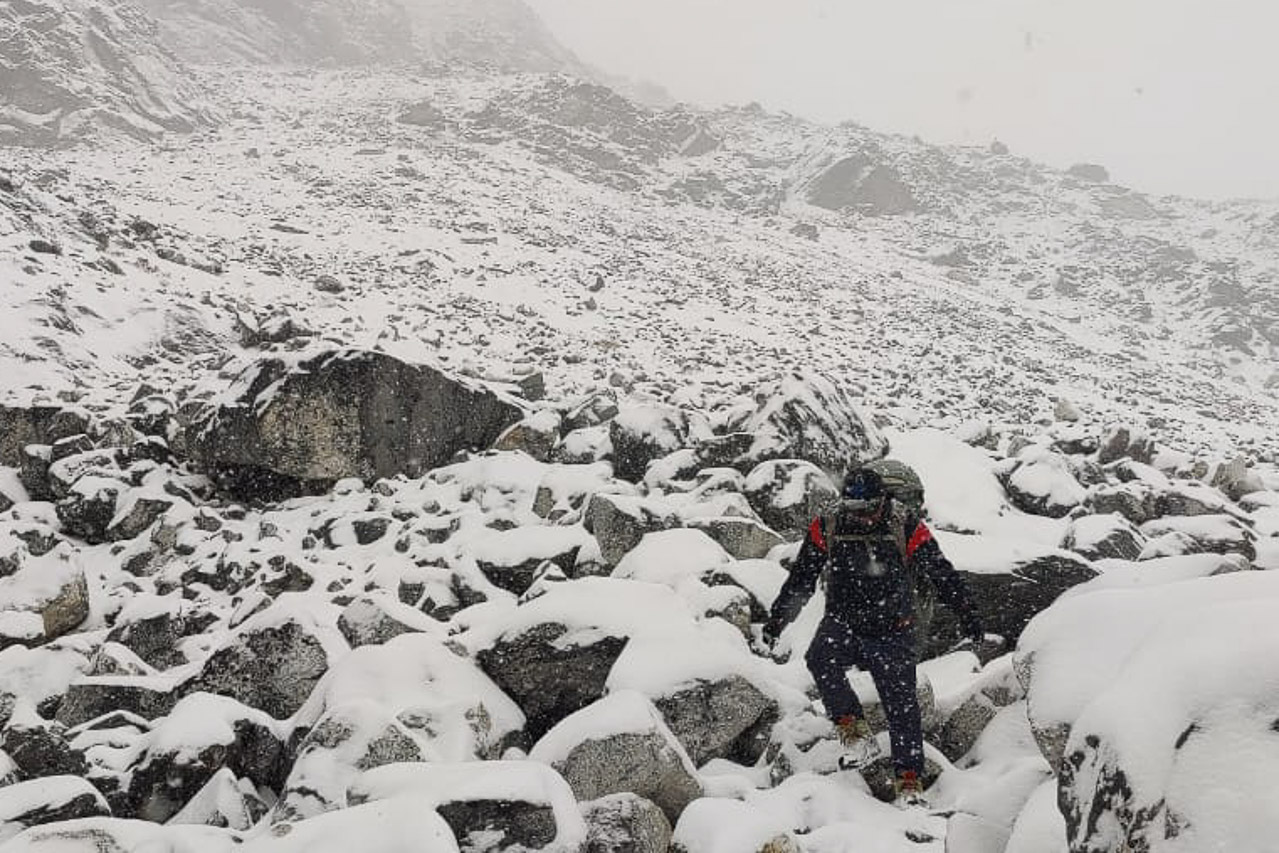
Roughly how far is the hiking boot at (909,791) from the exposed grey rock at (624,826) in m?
1.51

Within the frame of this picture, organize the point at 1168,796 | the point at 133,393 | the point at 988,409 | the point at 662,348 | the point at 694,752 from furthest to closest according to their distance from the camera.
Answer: the point at 662,348, the point at 988,409, the point at 133,393, the point at 694,752, the point at 1168,796

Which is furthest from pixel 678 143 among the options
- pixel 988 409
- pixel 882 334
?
pixel 988 409

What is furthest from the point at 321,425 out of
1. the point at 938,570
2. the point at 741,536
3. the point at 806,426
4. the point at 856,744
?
the point at 938,570

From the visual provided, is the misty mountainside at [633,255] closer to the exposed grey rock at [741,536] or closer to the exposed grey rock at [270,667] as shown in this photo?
the exposed grey rock at [741,536]

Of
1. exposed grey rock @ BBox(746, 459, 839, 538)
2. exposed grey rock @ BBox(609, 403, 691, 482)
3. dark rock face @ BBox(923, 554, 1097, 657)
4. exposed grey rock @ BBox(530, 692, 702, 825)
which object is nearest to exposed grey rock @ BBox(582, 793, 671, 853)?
exposed grey rock @ BBox(530, 692, 702, 825)

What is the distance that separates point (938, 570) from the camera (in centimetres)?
479

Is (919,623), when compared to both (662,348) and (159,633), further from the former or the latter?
(662,348)

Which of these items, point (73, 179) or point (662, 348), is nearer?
point (662, 348)

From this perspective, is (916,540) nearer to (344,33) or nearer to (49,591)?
(49,591)

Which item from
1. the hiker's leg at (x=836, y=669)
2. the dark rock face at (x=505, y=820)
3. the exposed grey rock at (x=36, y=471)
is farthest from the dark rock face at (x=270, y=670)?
the exposed grey rock at (x=36, y=471)

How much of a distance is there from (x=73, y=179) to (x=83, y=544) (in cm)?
2372

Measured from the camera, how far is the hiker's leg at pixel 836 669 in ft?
16.0

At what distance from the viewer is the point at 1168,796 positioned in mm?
2020

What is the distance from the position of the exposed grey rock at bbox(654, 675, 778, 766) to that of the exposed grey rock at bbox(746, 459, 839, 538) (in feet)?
11.4
